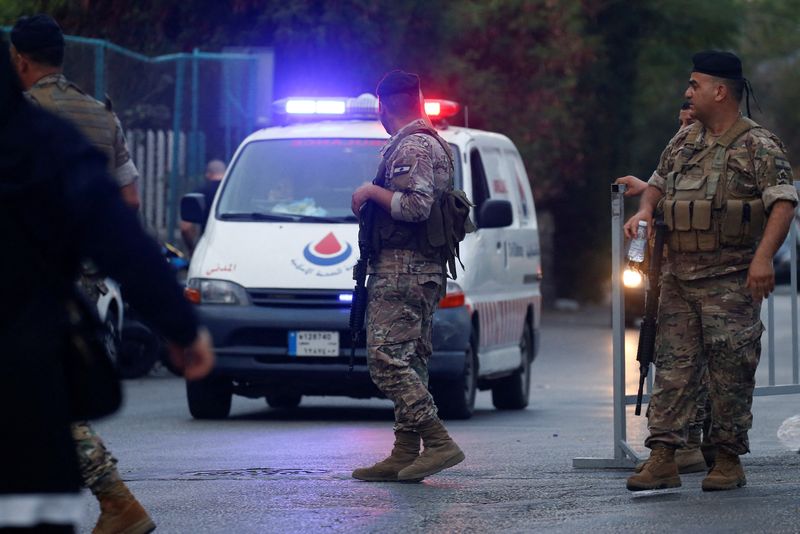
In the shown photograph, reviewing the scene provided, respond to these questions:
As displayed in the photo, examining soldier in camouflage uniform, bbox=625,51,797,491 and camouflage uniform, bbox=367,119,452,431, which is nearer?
soldier in camouflage uniform, bbox=625,51,797,491

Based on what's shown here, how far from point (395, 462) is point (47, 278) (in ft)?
14.0

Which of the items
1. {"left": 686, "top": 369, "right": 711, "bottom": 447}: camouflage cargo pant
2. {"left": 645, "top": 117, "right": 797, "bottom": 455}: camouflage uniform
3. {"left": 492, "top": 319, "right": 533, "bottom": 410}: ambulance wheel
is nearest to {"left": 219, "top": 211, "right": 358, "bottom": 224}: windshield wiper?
{"left": 492, "top": 319, "right": 533, "bottom": 410}: ambulance wheel

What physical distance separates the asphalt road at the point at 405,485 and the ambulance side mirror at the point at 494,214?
4.22 ft

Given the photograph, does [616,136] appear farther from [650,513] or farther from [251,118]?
[650,513]

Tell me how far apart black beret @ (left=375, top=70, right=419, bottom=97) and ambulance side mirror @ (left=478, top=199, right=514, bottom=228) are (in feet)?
10.8

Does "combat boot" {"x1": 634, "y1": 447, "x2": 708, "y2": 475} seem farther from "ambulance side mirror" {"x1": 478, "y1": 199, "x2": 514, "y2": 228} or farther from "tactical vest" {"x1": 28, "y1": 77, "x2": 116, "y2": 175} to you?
"ambulance side mirror" {"x1": 478, "y1": 199, "x2": 514, "y2": 228}

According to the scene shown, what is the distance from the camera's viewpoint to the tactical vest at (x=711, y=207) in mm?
6742

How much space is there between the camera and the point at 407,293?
7480 millimetres

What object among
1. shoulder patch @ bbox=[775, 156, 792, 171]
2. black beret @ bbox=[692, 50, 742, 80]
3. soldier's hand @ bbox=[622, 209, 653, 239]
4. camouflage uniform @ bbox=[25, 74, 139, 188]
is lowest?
soldier's hand @ bbox=[622, 209, 653, 239]

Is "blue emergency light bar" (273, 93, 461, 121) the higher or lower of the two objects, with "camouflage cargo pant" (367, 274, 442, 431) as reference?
higher

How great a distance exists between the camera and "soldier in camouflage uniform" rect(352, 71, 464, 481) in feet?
24.3

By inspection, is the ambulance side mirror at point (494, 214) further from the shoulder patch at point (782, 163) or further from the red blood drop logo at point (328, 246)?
the shoulder patch at point (782, 163)

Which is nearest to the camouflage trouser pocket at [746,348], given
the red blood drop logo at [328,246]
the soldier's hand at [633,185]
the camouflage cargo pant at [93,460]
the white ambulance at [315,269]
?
the soldier's hand at [633,185]

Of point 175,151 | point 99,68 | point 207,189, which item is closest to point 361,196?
point 207,189
